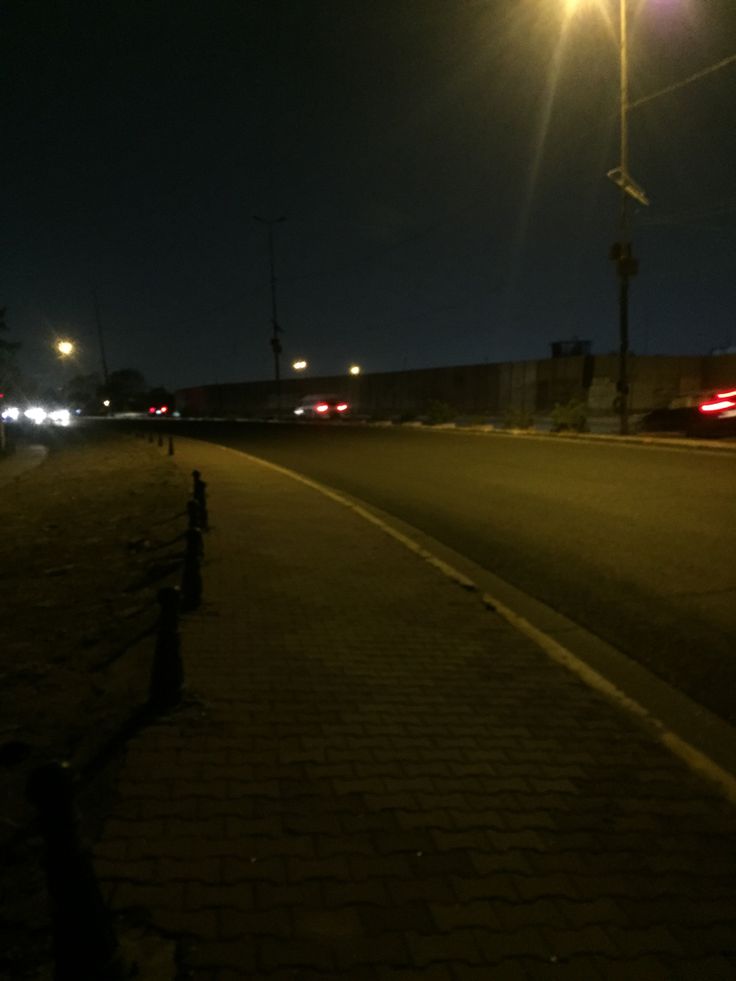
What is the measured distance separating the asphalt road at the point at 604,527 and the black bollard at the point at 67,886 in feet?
13.2

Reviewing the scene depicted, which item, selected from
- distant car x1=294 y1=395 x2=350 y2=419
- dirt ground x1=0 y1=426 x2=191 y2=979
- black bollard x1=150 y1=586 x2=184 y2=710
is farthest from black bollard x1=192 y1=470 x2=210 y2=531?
distant car x1=294 y1=395 x2=350 y2=419

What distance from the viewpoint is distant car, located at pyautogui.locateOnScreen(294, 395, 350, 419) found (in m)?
56.8

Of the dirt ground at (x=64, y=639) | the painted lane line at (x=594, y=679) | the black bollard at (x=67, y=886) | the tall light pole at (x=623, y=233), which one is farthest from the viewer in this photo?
the tall light pole at (x=623, y=233)

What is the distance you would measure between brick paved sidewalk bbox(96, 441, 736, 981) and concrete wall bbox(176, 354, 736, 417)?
29341 mm

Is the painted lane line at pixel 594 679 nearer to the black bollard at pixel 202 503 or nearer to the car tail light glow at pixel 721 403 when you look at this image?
the black bollard at pixel 202 503

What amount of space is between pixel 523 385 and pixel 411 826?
47436 millimetres

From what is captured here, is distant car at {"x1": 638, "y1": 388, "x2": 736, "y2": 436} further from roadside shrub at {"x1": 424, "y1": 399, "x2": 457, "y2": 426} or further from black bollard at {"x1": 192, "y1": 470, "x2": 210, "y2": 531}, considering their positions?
black bollard at {"x1": 192, "y1": 470, "x2": 210, "y2": 531}

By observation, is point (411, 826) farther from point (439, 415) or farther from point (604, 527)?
point (439, 415)

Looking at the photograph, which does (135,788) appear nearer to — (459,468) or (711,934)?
(711,934)

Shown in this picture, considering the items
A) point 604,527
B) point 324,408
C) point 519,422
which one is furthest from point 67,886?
point 324,408

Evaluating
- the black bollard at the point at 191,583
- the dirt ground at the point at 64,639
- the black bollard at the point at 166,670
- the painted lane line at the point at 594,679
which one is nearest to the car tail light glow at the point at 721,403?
the dirt ground at the point at 64,639

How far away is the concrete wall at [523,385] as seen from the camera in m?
43.2

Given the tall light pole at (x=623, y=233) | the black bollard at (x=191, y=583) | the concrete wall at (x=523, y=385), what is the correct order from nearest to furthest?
the black bollard at (x=191, y=583), the tall light pole at (x=623, y=233), the concrete wall at (x=523, y=385)

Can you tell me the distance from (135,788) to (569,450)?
70.2ft
